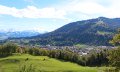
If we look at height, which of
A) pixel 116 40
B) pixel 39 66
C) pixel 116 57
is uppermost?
pixel 116 40

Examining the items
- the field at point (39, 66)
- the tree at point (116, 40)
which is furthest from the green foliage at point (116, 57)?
the field at point (39, 66)

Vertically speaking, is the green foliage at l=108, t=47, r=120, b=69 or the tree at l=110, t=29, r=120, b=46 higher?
the tree at l=110, t=29, r=120, b=46

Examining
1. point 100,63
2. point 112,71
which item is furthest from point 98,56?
point 112,71

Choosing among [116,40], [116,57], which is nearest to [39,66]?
[116,40]

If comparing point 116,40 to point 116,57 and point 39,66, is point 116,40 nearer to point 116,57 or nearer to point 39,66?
point 116,57

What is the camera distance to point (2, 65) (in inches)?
6585

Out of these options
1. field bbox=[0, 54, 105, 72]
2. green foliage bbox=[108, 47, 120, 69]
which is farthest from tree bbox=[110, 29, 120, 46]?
field bbox=[0, 54, 105, 72]

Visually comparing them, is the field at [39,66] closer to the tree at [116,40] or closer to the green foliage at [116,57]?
the tree at [116,40]

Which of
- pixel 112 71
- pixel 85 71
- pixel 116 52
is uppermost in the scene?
pixel 116 52

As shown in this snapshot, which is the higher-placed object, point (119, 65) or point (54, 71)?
point (119, 65)

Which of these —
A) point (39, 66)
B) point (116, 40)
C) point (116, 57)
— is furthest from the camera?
point (39, 66)

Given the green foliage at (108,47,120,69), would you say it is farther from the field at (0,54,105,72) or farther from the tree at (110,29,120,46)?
the field at (0,54,105,72)

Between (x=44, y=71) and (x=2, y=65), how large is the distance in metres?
31.7

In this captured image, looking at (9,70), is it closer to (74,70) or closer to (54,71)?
(54,71)
